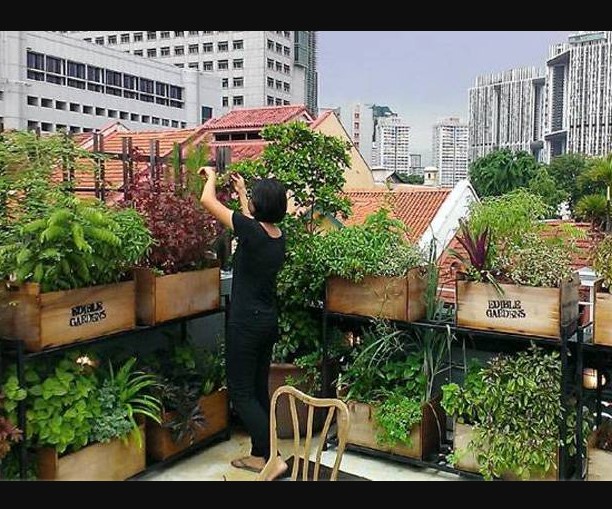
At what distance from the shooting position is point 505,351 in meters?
2.71

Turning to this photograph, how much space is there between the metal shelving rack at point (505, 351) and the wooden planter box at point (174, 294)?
0.51m

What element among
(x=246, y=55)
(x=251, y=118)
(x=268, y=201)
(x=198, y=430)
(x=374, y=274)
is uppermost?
(x=246, y=55)

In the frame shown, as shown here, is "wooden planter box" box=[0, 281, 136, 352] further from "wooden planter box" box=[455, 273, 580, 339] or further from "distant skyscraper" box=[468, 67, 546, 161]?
"distant skyscraper" box=[468, 67, 546, 161]

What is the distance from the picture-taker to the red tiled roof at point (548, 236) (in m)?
2.54

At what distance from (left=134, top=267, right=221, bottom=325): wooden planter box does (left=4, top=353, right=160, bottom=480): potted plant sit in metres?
0.21

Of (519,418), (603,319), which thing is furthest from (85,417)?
(603,319)

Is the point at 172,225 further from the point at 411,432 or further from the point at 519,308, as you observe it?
the point at 519,308

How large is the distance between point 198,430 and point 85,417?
59 cm

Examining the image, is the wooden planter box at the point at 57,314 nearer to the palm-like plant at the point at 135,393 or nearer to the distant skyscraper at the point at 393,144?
the palm-like plant at the point at 135,393

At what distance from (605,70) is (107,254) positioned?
3638 millimetres

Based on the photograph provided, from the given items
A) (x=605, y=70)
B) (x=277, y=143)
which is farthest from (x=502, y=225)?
(x=605, y=70)

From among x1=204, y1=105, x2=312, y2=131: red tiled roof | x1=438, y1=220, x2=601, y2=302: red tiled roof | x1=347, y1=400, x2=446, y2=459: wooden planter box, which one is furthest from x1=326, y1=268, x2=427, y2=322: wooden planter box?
x1=204, y1=105, x2=312, y2=131: red tiled roof

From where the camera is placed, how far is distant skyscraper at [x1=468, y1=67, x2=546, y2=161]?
3995mm

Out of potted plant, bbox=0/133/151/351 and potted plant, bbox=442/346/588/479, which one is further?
potted plant, bbox=442/346/588/479
